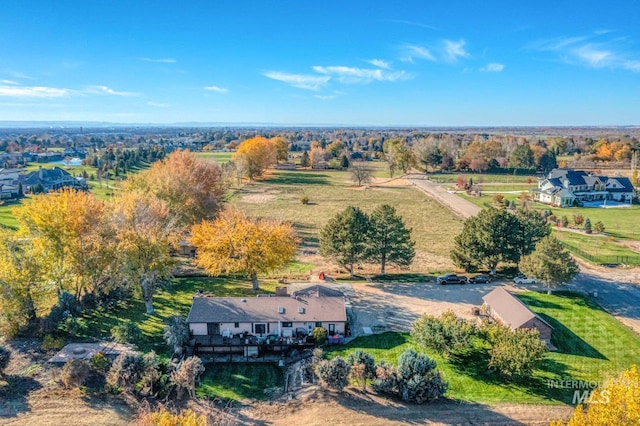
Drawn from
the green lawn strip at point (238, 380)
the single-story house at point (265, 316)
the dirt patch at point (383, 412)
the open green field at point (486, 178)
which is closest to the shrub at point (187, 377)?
the green lawn strip at point (238, 380)

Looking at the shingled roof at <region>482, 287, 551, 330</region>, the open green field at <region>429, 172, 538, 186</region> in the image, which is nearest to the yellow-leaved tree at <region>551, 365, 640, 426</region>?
the shingled roof at <region>482, 287, 551, 330</region>

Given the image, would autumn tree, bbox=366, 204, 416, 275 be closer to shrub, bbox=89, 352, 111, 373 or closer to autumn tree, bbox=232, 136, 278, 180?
shrub, bbox=89, 352, 111, 373

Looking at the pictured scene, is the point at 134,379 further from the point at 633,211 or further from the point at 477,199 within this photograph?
the point at 633,211

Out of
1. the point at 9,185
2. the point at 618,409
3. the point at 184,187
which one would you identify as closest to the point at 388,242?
the point at 184,187

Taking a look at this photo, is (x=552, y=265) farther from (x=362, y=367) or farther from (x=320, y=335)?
(x=362, y=367)

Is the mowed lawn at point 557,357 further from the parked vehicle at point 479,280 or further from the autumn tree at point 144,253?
the autumn tree at point 144,253
